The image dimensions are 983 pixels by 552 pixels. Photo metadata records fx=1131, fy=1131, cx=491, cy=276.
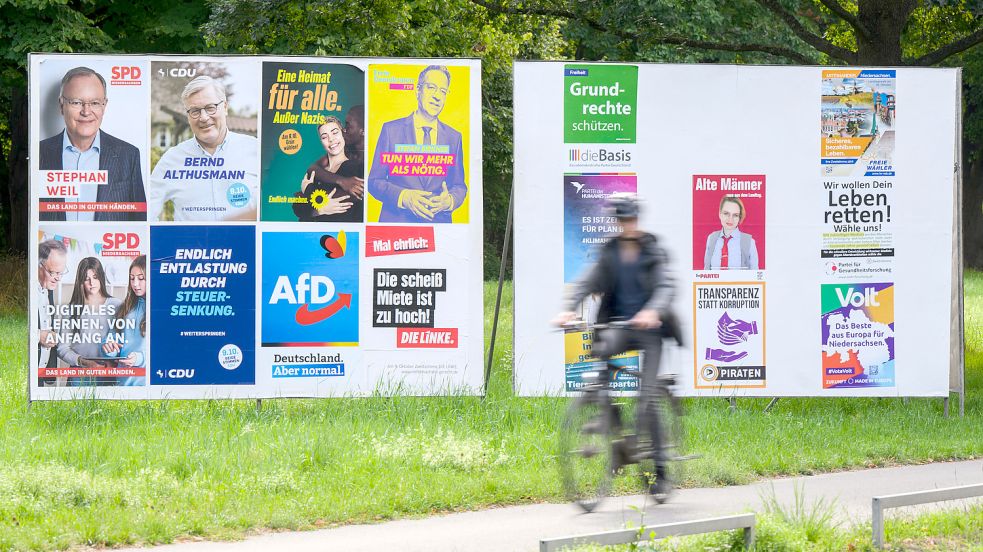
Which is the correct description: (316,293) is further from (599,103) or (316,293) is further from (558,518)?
(558,518)

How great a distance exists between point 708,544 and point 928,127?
22.4ft

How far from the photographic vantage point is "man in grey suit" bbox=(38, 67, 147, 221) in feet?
35.0

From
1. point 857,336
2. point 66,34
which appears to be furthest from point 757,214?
point 66,34

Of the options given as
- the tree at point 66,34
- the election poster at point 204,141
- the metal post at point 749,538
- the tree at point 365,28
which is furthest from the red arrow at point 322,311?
the tree at point 66,34

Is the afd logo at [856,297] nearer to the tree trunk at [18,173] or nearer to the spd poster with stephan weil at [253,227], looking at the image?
the spd poster with stephan weil at [253,227]

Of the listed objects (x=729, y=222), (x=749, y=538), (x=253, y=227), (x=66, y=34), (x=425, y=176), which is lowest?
(x=749, y=538)

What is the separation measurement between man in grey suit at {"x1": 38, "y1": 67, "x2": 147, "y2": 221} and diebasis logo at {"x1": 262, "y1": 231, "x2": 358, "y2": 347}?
1.35m

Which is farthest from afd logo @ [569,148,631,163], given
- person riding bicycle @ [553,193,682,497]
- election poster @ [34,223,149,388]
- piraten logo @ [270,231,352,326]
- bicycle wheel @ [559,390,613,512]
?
election poster @ [34,223,149,388]

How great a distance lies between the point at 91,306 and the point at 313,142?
103 inches

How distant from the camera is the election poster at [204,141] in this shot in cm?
1076

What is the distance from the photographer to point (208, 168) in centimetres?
1079

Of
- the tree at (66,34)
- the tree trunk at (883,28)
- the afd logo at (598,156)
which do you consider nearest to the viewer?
the afd logo at (598,156)

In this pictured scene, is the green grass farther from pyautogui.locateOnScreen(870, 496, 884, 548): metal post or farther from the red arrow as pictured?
pyautogui.locateOnScreen(870, 496, 884, 548): metal post

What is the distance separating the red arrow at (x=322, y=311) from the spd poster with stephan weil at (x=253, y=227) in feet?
0.06
